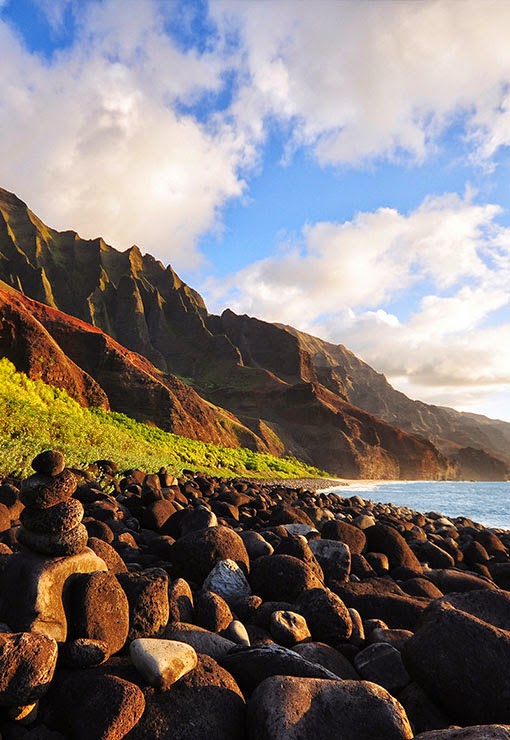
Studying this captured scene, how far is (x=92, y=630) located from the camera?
2705mm

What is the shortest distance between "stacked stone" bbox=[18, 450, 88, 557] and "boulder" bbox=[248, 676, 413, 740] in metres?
1.58

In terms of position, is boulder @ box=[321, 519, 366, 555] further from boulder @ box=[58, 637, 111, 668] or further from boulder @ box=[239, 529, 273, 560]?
boulder @ box=[58, 637, 111, 668]

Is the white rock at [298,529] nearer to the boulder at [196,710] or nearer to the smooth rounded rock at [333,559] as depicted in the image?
the smooth rounded rock at [333,559]

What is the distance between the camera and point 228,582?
14.1 ft

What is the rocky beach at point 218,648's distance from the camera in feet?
7.32

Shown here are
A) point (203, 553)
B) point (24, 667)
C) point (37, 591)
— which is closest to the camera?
point (24, 667)

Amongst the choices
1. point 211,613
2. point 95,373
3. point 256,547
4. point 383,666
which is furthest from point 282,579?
point 95,373

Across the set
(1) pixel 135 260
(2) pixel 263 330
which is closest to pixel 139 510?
(2) pixel 263 330

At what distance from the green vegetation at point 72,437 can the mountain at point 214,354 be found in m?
18.2

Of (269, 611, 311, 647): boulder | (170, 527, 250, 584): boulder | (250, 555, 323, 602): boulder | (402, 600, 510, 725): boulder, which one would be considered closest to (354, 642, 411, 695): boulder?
(402, 600, 510, 725): boulder

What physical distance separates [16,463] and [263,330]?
110749 millimetres

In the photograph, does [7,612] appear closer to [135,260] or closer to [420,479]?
[420,479]

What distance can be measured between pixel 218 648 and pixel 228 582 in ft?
4.07

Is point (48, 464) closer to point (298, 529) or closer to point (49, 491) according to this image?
point (49, 491)
